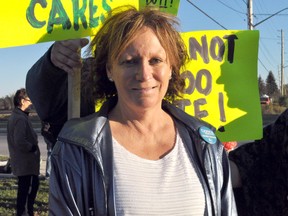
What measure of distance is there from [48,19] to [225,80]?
106 cm

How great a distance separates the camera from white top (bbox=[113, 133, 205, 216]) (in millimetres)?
1628

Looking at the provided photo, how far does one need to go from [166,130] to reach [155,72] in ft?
0.80

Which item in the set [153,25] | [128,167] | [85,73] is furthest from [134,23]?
[128,167]

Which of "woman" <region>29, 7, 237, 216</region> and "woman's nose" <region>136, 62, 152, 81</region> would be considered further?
"woman's nose" <region>136, 62, 152, 81</region>

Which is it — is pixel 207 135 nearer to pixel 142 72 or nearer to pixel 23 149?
pixel 142 72

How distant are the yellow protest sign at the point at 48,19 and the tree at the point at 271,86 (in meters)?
62.4

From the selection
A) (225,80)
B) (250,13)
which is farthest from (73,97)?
(250,13)

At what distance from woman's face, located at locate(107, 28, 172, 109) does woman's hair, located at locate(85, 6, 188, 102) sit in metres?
0.02

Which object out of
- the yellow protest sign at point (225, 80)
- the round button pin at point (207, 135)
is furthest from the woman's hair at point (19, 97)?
the round button pin at point (207, 135)

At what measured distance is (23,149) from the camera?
235 inches

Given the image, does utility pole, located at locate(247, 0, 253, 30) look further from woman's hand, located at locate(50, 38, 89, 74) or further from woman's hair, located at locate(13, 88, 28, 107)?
woman's hand, located at locate(50, 38, 89, 74)

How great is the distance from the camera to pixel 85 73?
1.99 m

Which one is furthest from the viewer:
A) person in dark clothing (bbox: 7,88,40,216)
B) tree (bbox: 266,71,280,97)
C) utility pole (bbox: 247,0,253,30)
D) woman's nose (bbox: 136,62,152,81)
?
tree (bbox: 266,71,280,97)

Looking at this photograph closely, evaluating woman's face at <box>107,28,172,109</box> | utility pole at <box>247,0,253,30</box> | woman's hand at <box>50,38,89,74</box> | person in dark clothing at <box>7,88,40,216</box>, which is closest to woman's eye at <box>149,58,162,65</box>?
woman's face at <box>107,28,172,109</box>
